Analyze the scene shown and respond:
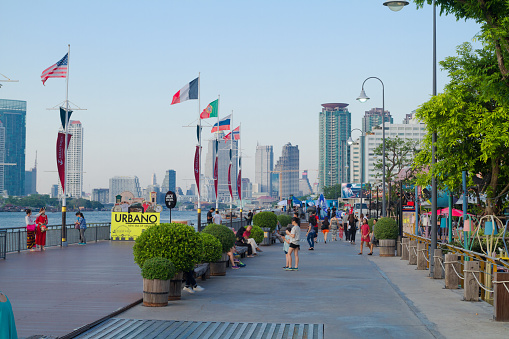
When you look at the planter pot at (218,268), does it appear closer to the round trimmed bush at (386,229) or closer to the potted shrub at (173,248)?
the potted shrub at (173,248)

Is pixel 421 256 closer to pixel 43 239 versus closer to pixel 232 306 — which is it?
pixel 232 306

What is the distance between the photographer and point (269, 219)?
123 ft

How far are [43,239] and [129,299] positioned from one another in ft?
52.3

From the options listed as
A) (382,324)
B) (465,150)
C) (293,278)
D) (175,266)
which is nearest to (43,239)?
(293,278)

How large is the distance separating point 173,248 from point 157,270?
1416mm

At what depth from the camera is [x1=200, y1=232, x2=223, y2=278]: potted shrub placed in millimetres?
17844

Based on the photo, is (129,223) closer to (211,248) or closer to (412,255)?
(412,255)

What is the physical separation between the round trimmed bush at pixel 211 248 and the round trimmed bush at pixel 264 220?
18.2 m

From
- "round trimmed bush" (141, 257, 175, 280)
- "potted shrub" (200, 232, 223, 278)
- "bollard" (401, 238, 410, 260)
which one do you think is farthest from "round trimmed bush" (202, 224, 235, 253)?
"bollard" (401, 238, 410, 260)

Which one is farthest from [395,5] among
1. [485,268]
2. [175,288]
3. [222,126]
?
[222,126]

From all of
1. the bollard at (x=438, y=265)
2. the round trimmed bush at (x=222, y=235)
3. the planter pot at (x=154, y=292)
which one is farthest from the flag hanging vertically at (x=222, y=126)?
the planter pot at (x=154, y=292)

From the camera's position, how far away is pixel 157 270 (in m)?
12.6

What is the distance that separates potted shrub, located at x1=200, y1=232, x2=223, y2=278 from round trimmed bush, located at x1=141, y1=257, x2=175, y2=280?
488 centimetres

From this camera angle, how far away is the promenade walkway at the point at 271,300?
10.8m
